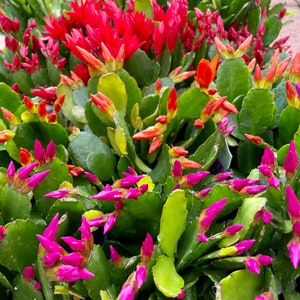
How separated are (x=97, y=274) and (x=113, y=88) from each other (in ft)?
1.38

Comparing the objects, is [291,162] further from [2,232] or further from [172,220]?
[2,232]

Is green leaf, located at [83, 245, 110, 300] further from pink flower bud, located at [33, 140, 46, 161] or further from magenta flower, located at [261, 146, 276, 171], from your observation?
magenta flower, located at [261, 146, 276, 171]

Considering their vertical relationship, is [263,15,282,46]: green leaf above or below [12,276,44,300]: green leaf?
above

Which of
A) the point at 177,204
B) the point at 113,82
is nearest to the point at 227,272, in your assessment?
the point at 177,204

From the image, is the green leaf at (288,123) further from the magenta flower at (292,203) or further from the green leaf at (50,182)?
the green leaf at (50,182)

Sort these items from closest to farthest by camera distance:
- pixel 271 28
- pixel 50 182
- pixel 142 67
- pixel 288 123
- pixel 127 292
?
pixel 127 292 → pixel 50 182 → pixel 288 123 → pixel 142 67 → pixel 271 28

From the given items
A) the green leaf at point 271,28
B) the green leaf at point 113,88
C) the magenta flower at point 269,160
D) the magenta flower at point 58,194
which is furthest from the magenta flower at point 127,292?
the green leaf at point 271,28

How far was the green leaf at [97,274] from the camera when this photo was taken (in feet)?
2.94

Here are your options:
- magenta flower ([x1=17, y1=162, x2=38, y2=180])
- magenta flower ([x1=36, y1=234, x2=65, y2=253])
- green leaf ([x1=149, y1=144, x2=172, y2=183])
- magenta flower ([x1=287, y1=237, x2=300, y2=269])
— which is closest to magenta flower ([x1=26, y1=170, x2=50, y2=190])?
magenta flower ([x1=17, y1=162, x2=38, y2=180])

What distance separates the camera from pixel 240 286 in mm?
892

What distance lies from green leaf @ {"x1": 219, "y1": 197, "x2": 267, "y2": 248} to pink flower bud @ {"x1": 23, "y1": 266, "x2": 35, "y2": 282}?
1.13 feet

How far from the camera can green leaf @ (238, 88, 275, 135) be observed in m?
1.19

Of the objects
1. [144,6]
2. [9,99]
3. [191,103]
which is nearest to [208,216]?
[191,103]

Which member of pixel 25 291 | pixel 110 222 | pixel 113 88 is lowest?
pixel 25 291
